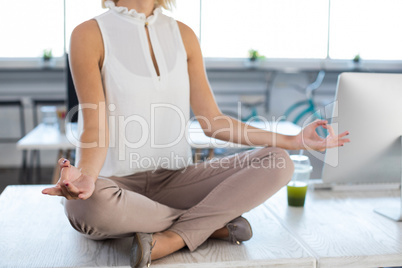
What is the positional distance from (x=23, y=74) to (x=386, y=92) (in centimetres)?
449

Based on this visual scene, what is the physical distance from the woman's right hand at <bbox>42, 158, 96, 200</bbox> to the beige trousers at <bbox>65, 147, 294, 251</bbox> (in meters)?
0.04

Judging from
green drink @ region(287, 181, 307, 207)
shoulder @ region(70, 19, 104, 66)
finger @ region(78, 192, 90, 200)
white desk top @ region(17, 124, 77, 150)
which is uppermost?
shoulder @ region(70, 19, 104, 66)

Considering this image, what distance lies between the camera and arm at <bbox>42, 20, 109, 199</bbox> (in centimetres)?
106

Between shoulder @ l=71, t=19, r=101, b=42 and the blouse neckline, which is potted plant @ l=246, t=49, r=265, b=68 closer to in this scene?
the blouse neckline

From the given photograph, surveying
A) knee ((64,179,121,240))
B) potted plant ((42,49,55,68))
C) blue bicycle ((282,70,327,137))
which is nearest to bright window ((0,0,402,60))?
potted plant ((42,49,55,68))

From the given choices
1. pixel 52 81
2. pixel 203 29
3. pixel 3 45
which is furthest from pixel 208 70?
pixel 3 45

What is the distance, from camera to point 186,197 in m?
1.45

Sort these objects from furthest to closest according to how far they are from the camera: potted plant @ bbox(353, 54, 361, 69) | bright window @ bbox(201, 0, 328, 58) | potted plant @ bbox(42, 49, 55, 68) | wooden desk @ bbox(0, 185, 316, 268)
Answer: potted plant @ bbox(353, 54, 361, 69)
bright window @ bbox(201, 0, 328, 58)
potted plant @ bbox(42, 49, 55, 68)
wooden desk @ bbox(0, 185, 316, 268)

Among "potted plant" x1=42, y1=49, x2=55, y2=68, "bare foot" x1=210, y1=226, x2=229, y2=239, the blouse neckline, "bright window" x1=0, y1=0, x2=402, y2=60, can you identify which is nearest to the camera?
"bare foot" x1=210, y1=226, x2=229, y2=239

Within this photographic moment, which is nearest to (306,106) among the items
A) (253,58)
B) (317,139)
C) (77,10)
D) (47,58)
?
(253,58)

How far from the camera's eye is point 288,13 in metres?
5.82

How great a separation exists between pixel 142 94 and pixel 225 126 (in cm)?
28

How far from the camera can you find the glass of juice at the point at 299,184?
1551 millimetres
